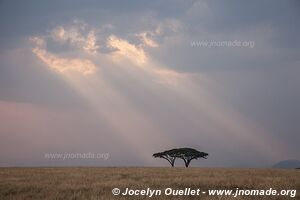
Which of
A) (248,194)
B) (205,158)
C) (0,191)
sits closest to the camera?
(248,194)

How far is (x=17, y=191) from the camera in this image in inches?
777

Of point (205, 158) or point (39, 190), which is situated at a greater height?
point (205, 158)

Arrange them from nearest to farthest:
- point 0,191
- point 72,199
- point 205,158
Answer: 1. point 72,199
2. point 0,191
3. point 205,158

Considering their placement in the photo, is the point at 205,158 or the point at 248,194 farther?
the point at 205,158

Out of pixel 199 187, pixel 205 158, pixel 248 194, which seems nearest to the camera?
pixel 248 194

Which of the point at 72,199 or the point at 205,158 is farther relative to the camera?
the point at 205,158

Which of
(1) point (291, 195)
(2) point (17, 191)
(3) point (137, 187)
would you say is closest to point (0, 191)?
(2) point (17, 191)

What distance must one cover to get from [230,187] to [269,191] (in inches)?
118

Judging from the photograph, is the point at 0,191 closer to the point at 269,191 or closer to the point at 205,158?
the point at 269,191

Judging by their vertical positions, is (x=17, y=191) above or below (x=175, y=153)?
below

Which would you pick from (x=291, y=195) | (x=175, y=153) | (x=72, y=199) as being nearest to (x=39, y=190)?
(x=72, y=199)

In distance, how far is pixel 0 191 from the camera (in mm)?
19641

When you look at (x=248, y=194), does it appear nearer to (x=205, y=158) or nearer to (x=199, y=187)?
(x=199, y=187)

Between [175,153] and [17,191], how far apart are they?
7049 cm
